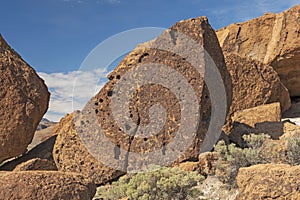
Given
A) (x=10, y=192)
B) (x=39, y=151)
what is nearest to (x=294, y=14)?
(x=39, y=151)

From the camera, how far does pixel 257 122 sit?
8.68 metres

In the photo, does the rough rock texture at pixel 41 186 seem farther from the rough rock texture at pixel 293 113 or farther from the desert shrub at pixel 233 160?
the rough rock texture at pixel 293 113

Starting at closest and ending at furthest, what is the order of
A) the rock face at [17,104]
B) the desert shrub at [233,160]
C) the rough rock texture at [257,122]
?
1. the desert shrub at [233,160]
2. the rock face at [17,104]
3. the rough rock texture at [257,122]

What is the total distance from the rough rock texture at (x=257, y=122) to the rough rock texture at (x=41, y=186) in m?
4.20

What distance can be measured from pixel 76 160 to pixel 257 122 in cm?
407

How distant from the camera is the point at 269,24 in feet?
46.9

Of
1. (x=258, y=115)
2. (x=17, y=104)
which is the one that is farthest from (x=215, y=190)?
(x=258, y=115)

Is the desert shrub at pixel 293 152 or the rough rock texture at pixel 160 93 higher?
the rough rock texture at pixel 160 93

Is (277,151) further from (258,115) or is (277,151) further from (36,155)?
(36,155)

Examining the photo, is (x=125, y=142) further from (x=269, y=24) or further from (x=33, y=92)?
(x=269, y=24)

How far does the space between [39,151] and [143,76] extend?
294cm

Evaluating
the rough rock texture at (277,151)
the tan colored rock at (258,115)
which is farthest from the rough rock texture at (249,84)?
the rough rock texture at (277,151)

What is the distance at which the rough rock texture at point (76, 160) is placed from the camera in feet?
22.3

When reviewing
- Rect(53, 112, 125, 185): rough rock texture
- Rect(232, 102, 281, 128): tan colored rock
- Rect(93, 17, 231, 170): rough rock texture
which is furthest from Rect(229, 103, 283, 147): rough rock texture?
Rect(53, 112, 125, 185): rough rock texture
